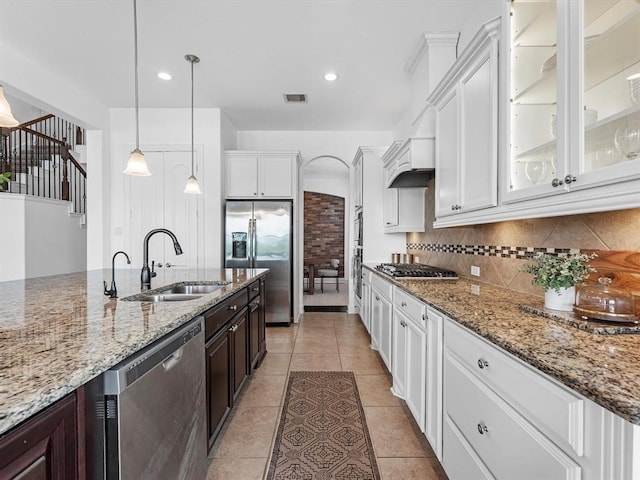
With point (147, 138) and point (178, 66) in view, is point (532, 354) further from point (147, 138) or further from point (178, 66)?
point (147, 138)

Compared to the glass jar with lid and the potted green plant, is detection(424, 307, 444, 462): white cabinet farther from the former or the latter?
the glass jar with lid

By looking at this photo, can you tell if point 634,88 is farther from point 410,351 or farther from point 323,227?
point 323,227

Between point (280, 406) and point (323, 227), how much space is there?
23.4 feet

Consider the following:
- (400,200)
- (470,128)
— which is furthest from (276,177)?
(470,128)

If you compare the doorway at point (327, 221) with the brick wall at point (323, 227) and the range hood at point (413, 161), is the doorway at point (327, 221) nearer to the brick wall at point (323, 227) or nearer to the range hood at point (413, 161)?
the brick wall at point (323, 227)

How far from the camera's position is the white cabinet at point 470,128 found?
1.71 meters

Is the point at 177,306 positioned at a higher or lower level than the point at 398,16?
lower

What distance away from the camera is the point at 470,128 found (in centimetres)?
196

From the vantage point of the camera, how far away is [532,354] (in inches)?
36.4

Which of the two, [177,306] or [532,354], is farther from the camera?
[177,306]

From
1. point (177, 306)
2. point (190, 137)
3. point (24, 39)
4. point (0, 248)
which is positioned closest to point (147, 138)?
point (190, 137)

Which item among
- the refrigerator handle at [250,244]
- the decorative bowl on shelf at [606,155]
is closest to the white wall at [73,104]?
the refrigerator handle at [250,244]

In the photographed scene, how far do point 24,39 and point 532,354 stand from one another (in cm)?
436

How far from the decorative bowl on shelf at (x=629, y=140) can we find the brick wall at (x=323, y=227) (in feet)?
27.0
